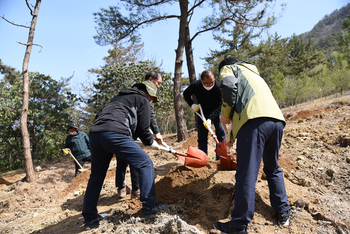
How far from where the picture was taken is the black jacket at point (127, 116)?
234 centimetres

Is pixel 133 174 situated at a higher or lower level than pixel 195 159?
lower

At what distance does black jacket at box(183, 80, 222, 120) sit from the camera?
3.99 meters

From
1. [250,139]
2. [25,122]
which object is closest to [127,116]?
[250,139]

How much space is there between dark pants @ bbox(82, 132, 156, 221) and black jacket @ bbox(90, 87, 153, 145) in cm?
8

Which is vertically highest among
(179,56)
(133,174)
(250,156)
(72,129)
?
(179,56)

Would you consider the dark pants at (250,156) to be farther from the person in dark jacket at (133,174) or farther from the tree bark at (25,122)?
the tree bark at (25,122)

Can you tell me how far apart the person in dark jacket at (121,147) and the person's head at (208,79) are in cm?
147

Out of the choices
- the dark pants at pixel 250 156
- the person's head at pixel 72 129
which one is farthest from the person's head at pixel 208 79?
the person's head at pixel 72 129

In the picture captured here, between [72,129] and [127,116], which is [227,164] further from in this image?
[72,129]

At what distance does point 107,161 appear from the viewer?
2463mm

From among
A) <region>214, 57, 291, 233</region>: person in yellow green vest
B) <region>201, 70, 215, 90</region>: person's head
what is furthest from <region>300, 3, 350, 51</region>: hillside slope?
<region>214, 57, 291, 233</region>: person in yellow green vest

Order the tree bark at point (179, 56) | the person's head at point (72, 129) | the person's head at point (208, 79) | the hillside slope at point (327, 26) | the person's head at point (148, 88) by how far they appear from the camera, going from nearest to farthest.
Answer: the person's head at point (148, 88) → the person's head at point (208, 79) → the person's head at point (72, 129) → the tree bark at point (179, 56) → the hillside slope at point (327, 26)

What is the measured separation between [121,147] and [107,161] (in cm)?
31

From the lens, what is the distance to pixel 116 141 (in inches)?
90.2
